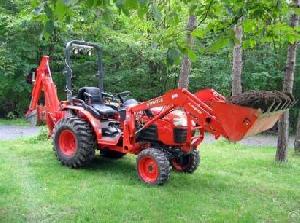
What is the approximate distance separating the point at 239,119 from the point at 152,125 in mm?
1732

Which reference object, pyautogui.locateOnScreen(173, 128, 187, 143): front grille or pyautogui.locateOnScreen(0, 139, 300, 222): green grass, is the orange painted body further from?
pyautogui.locateOnScreen(0, 139, 300, 222): green grass

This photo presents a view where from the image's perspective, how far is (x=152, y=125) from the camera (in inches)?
321

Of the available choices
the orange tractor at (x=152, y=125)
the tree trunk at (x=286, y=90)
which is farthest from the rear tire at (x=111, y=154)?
the tree trunk at (x=286, y=90)

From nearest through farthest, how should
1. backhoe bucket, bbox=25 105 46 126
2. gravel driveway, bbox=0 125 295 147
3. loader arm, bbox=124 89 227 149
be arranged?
loader arm, bbox=124 89 227 149, backhoe bucket, bbox=25 105 46 126, gravel driveway, bbox=0 125 295 147

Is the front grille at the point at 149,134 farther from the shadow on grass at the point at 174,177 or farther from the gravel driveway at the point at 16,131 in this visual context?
the gravel driveway at the point at 16,131

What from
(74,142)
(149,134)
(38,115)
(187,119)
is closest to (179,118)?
(187,119)

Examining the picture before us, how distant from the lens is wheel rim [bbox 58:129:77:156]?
9188 millimetres

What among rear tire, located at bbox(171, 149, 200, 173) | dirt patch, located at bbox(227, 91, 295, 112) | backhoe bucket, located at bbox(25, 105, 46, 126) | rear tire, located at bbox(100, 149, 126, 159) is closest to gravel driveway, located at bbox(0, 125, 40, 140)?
backhoe bucket, located at bbox(25, 105, 46, 126)

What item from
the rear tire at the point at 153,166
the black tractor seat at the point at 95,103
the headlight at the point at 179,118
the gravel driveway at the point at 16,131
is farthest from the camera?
the gravel driveway at the point at 16,131

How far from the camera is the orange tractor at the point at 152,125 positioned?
23.2 ft

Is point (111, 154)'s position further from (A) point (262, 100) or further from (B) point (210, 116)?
(A) point (262, 100)

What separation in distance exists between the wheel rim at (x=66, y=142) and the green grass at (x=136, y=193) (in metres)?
0.39

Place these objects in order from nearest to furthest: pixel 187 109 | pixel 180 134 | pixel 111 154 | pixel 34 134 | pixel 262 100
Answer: pixel 262 100 < pixel 187 109 < pixel 180 134 < pixel 111 154 < pixel 34 134

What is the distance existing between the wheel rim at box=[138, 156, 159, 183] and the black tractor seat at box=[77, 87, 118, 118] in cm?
140
